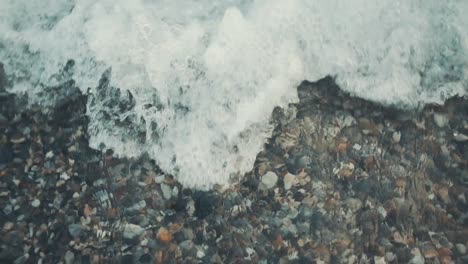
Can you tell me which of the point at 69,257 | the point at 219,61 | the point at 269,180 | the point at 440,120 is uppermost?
the point at 219,61

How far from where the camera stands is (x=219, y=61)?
433 centimetres

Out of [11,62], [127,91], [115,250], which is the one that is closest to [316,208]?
[115,250]

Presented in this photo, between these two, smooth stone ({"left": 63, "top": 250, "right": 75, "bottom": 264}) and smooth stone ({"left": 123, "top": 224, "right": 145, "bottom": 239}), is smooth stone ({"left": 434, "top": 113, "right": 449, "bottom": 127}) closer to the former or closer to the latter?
smooth stone ({"left": 123, "top": 224, "right": 145, "bottom": 239})

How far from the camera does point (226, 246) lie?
138 inches

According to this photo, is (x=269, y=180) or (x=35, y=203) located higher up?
(x=269, y=180)

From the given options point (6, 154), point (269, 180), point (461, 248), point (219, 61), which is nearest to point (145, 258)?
point (269, 180)

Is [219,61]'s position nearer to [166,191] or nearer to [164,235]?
[166,191]

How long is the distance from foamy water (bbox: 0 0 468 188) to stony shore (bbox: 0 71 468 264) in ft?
0.63

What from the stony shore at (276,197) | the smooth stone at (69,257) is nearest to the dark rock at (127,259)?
the stony shore at (276,197)

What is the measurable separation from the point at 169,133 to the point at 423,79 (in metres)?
2.33

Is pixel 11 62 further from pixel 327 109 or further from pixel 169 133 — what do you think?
pixel 327 109

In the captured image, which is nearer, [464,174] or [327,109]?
[464,174]

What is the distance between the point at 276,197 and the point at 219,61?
1402 millimetres

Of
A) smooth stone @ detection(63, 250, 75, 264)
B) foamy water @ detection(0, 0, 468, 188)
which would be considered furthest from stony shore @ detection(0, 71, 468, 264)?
foamy water @ detection(0, 0, 468, 188)
